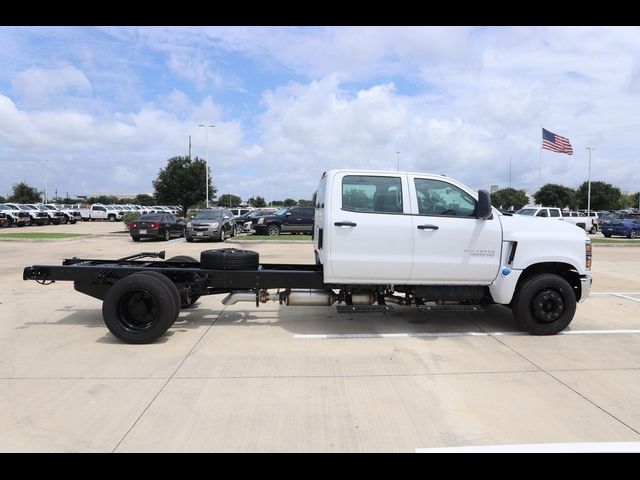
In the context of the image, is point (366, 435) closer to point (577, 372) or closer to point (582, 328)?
point (577, 372)

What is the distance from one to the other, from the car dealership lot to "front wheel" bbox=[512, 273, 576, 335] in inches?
7.6

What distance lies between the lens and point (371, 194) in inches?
254

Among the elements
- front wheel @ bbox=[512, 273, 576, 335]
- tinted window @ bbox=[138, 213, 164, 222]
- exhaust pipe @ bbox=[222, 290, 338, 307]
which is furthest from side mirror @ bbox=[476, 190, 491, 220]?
tinted window @ bbox=[138, 213, 164, 222]

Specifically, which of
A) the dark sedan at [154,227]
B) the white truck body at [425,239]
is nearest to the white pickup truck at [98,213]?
the dark sedan at [154,227]

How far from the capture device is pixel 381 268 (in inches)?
249

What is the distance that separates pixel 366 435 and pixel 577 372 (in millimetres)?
2717

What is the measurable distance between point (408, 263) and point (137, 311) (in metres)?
3.40

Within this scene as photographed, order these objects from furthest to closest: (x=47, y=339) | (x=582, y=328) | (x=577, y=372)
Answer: (x=582, y=328)
(x=47, y=339)
(x=577, y=372)

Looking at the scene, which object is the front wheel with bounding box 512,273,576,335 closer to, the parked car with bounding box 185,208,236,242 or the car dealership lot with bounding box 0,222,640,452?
the car dealership lot with bounding box 0,222,640,452

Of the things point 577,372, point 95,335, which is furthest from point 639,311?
point 95,335

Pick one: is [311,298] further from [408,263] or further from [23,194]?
[23,194]

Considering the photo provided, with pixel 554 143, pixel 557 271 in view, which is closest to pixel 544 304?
pixel 557 271

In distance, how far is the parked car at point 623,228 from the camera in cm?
3162

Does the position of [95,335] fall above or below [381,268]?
below
